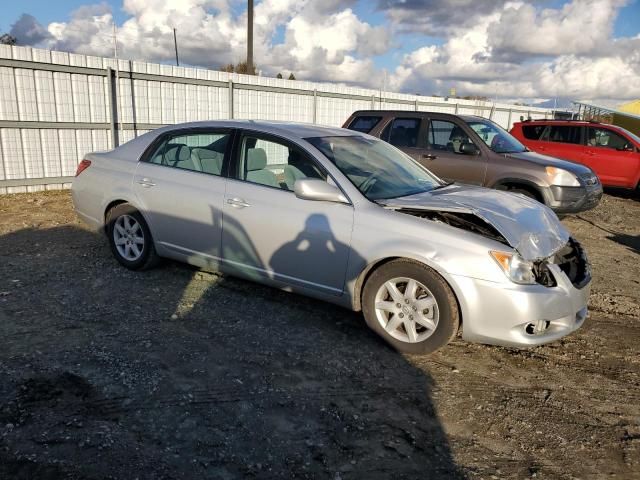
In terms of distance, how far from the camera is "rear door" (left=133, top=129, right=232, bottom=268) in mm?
4625

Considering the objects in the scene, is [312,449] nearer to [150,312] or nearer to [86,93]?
[150,312]

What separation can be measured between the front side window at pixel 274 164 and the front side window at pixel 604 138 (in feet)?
34.0

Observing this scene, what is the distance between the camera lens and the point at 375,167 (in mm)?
4520

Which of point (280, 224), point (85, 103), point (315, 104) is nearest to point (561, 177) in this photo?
point (280, 224)

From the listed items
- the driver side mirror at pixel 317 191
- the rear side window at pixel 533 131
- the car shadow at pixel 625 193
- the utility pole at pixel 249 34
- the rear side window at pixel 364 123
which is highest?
the utility pole at pixel 249 34

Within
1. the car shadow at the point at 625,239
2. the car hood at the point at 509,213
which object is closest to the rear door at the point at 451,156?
the car shadow at the point at 625,239

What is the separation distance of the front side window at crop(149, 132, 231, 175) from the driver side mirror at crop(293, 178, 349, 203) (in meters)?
1.05

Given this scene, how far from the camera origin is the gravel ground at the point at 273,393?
8.70 ft

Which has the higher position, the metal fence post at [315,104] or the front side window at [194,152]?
the metal fence post at [315,104]

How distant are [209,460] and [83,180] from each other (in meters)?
4.01

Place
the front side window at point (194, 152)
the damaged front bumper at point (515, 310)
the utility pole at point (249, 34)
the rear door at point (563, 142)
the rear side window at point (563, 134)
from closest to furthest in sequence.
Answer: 1. the damaged front bumper at point (515, 310)
2. the front side window at point (194, 152)
3. the rear door at point (563, 142)
4. the rear side window at point (563, 134)
5. the utility pole at point (249, 34)

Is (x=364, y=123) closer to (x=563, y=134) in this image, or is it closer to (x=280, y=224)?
(x=280, y=224)

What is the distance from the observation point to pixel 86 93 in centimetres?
996

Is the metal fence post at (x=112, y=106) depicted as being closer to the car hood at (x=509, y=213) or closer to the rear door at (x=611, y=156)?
the car hood at (x=509, y=213)
